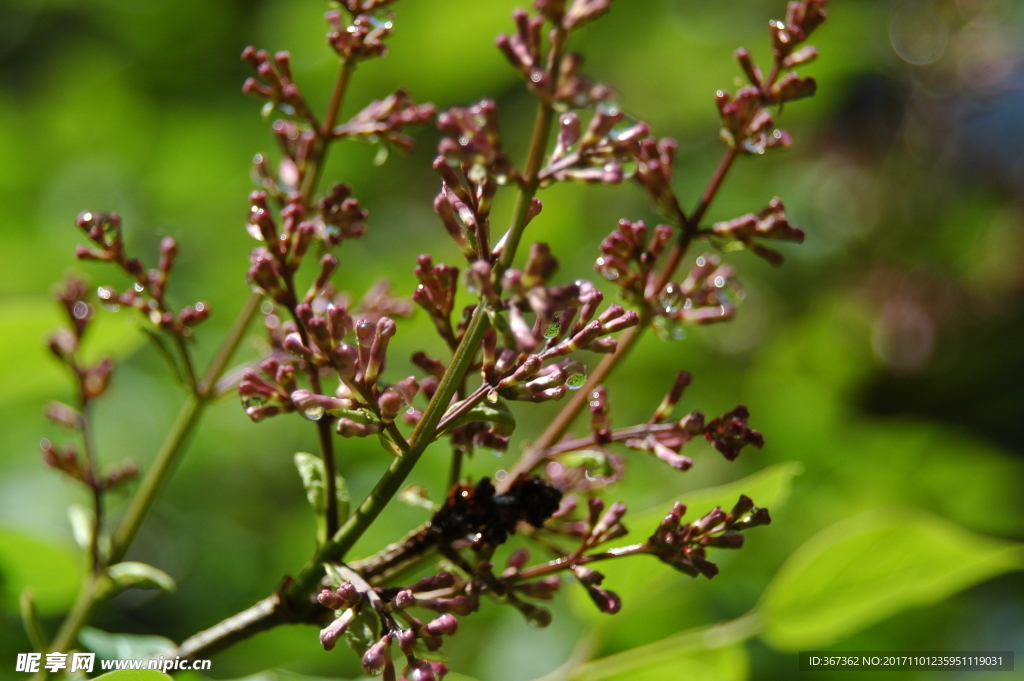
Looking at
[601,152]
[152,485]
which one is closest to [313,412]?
[601,152]

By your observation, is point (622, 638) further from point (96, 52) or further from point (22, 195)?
point (96, 52)

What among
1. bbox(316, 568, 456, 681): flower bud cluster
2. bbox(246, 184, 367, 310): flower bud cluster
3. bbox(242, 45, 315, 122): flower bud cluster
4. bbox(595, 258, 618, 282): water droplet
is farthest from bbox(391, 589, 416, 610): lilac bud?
bbox(242, 45, 315, 122): flower bud cluster

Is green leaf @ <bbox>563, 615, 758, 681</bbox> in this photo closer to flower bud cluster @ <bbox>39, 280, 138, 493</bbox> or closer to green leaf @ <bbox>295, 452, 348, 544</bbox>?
green leaf @ <bbox>295, 452, 348, 544</bbox>

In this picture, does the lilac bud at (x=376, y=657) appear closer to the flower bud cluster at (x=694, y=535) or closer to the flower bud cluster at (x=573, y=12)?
the flower bud cluster at (x=694, y=535)

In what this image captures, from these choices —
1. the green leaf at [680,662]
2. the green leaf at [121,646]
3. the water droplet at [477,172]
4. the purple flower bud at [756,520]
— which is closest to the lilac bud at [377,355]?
the water droplet at [477,172]

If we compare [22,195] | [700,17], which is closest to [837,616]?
[700,17]

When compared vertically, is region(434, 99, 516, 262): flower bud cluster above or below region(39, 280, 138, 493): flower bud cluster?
above
